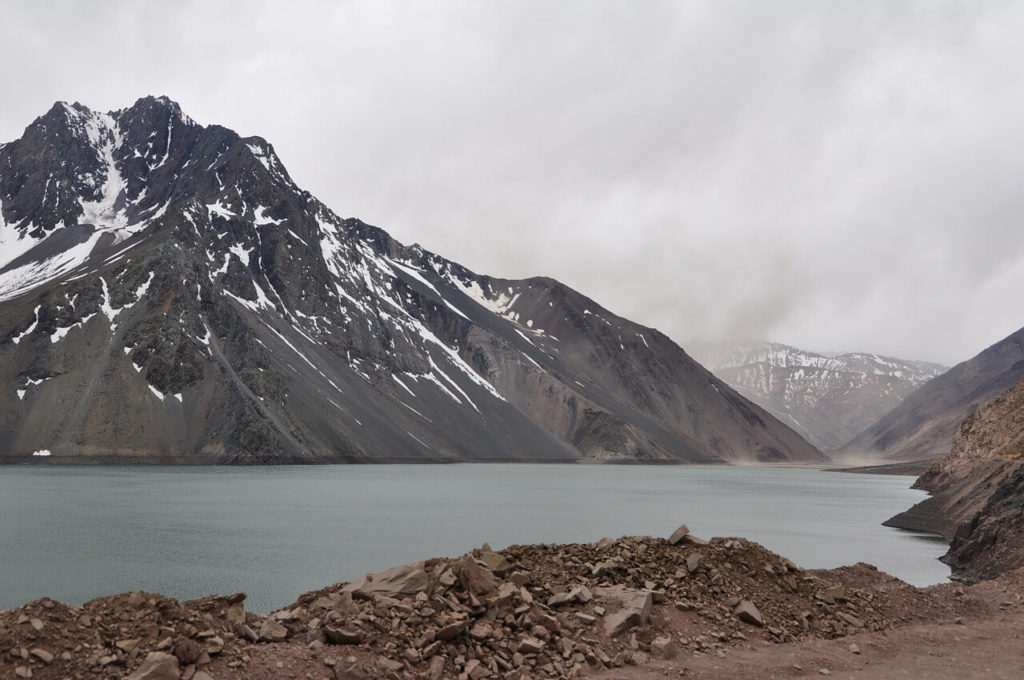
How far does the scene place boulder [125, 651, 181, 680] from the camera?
40.3ft

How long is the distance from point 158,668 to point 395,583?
539 centimetres

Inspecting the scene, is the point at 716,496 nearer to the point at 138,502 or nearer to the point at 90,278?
the point at 138,502

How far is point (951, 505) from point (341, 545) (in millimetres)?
54756

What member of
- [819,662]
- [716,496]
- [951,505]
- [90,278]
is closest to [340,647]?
[819,662]

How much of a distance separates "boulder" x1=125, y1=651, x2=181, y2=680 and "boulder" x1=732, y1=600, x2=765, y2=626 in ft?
41.4

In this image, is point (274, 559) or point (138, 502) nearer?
point (274, 559)

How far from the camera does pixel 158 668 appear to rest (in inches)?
489

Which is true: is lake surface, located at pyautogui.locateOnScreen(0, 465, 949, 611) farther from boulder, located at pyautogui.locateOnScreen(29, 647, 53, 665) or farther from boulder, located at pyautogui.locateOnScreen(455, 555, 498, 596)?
boulder, located at pyautogui.locateOnScreen(29, 647, 53, 665)

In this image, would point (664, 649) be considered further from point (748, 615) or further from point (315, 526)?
point (315, 526)

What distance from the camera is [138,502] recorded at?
7469 cm

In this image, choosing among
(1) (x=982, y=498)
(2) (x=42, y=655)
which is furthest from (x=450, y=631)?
(1) (x=982, y=498)

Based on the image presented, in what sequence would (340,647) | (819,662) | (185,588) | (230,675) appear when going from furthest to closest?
(185,588), (819,662), (340,647), (230,675)

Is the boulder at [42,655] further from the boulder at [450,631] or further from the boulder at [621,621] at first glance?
the boulder at [621,621]

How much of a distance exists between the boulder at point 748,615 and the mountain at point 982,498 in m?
23.4
